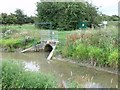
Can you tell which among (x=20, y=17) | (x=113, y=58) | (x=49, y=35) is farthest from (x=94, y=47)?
(x=20, y=17)

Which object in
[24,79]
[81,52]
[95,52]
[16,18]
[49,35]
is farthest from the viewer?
[16,18]

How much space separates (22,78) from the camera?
12.5 ft

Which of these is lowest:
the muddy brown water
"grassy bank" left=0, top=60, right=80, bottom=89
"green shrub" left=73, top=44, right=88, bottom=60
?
the muddy brown water

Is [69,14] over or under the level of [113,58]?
over

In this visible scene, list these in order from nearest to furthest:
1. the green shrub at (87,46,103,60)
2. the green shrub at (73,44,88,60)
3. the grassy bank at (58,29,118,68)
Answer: the grassy bank at (58,29,118,68)
the green shrub at (87,46,103,60)
the green shrub at (73,44,88,60)

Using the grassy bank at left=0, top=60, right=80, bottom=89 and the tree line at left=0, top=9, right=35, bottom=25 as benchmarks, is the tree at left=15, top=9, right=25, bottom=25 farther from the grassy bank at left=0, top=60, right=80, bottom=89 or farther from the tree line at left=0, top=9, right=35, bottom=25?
the grassy bank at left=0, top=60, right=80, bottom=89

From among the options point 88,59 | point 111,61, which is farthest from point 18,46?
point 111,61

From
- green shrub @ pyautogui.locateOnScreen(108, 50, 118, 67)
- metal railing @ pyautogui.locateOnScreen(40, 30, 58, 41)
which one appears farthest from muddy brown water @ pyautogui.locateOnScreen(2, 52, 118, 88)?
metal railing @ pyautogui.locateOnScreen(40, 30, 58, 41)

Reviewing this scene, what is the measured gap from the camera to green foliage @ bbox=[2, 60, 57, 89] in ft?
12.1

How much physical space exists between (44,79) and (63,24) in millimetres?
11945

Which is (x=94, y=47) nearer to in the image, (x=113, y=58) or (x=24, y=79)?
(x=113, y=58)

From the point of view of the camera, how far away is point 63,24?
15578 millimetres

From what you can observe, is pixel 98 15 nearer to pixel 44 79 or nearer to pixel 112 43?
pixel 112 43

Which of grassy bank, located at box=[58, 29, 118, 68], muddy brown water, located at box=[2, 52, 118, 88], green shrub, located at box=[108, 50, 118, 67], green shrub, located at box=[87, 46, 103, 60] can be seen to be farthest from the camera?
green shrub, located at box=[87, 46, 103, 60]
